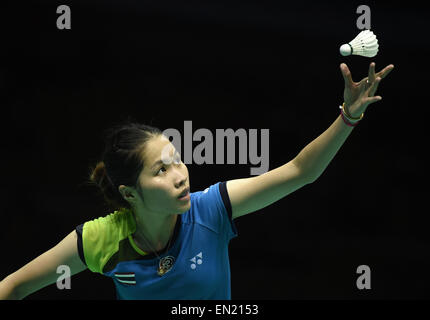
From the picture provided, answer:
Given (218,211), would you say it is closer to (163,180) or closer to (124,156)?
(163,180)

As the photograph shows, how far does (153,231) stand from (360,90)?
0.95 metres

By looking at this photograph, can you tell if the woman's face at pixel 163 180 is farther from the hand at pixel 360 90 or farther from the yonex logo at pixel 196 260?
the hand at pixel 360 90

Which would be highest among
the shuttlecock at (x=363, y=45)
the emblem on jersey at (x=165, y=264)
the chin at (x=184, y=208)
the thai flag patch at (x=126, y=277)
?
the shuttlecock at (x=363, y=45)

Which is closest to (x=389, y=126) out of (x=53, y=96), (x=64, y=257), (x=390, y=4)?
(x=390, y=4)

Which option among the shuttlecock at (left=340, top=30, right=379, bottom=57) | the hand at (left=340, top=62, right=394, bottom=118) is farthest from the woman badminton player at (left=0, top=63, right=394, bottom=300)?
the shuttlecock at (left=340, top=30, right=379, bottom=57)

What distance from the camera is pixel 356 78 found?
4371 mm

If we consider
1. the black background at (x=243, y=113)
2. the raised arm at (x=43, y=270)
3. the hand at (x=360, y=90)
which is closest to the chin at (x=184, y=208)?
the raised arm at (x=43, y=270)

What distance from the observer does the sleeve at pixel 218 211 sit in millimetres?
2584

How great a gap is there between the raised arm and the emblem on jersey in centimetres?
31

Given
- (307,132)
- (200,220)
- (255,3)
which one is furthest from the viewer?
(307,132)

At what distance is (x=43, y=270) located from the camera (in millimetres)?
2629

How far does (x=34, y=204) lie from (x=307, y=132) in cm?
179

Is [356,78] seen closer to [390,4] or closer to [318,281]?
[390,4]

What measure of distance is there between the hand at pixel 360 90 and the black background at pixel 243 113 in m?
1.94
